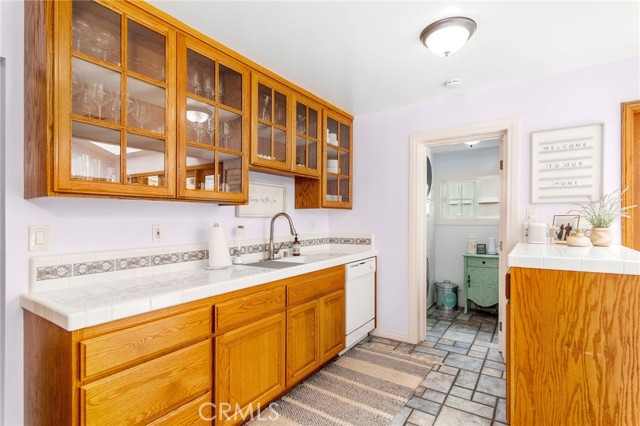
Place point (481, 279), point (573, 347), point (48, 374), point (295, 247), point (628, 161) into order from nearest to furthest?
point (48, 374), point (573, 347), point (628, 161), point (295, 247), point (481, 279)

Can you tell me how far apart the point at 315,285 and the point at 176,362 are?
1.11 m

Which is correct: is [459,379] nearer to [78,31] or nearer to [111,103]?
[111,103]

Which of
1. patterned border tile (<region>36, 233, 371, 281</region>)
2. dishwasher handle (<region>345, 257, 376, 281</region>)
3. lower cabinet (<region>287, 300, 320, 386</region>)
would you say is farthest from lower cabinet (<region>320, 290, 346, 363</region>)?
patterned border tile (<region>36, 233, 371, 281</region>)

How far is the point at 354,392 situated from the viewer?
86.6 inches

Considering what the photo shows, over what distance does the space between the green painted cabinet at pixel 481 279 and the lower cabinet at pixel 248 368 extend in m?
2.84

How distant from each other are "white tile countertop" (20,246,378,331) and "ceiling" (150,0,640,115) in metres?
1.41

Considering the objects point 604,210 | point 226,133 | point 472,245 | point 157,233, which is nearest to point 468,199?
point 472,245

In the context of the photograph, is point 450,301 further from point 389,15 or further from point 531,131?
point 389,15

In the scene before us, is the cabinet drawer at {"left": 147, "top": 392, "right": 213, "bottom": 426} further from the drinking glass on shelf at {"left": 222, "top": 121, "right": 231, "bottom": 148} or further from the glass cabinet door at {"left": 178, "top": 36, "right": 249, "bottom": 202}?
the drinking glass on shelf at {"left": 222, "top": 121, "right": 231, "bottom": 148}

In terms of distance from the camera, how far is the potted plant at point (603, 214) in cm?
191

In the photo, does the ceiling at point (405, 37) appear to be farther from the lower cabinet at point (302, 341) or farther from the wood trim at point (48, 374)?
the lower cabinet at point (302, 341)

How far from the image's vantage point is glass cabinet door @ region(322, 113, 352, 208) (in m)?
3.03

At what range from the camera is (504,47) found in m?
2.02

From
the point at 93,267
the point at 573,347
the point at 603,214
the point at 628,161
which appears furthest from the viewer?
the point at 628,161
